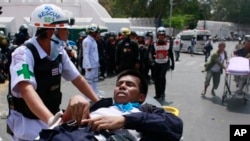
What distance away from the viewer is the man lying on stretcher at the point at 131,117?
192 centimetres

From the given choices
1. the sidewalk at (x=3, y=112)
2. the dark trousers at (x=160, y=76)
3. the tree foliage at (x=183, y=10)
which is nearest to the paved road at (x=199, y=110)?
the sidewalk at (x=3, y=112)

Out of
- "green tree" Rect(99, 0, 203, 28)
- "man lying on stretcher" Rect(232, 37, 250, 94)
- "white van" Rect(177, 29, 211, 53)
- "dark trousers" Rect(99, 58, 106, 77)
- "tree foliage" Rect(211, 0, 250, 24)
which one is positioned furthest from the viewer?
"tree foliage" Rect(211, 0, 250, 24)

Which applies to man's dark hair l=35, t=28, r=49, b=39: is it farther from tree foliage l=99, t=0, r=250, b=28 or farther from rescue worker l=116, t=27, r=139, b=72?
tree foliage l=99, t=0, r=250, b=28

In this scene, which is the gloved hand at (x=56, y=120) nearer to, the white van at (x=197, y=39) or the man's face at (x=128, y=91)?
the man's face at (x=128, y=91)

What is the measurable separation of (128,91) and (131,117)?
0.52 m

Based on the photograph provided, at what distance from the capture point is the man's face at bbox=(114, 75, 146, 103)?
2.55 m

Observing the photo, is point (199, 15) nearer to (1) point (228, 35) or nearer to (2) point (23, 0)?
(1) point (228, 35)

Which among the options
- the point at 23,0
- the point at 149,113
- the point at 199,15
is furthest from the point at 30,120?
the point at 199,15

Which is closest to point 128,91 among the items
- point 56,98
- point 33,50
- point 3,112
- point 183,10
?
point 56,98

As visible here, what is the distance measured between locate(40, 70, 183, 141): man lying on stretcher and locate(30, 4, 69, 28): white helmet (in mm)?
530

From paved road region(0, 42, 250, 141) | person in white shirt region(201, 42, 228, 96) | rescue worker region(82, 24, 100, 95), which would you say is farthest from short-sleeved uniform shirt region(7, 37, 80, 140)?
person in white shirt region(201, 42, 228, 96)

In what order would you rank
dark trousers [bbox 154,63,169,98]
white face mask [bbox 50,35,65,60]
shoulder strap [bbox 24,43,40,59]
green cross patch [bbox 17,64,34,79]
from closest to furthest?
green cross patch [bbox 17,64,34,79] < shoulder strap [bbox 24,43,40,59] < white face mask [bbox 50,35,65,60] < dark trousers [bbox 154,63,169,98]

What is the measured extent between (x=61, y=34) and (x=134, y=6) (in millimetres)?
51873

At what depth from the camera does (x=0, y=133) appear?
20.0ft
